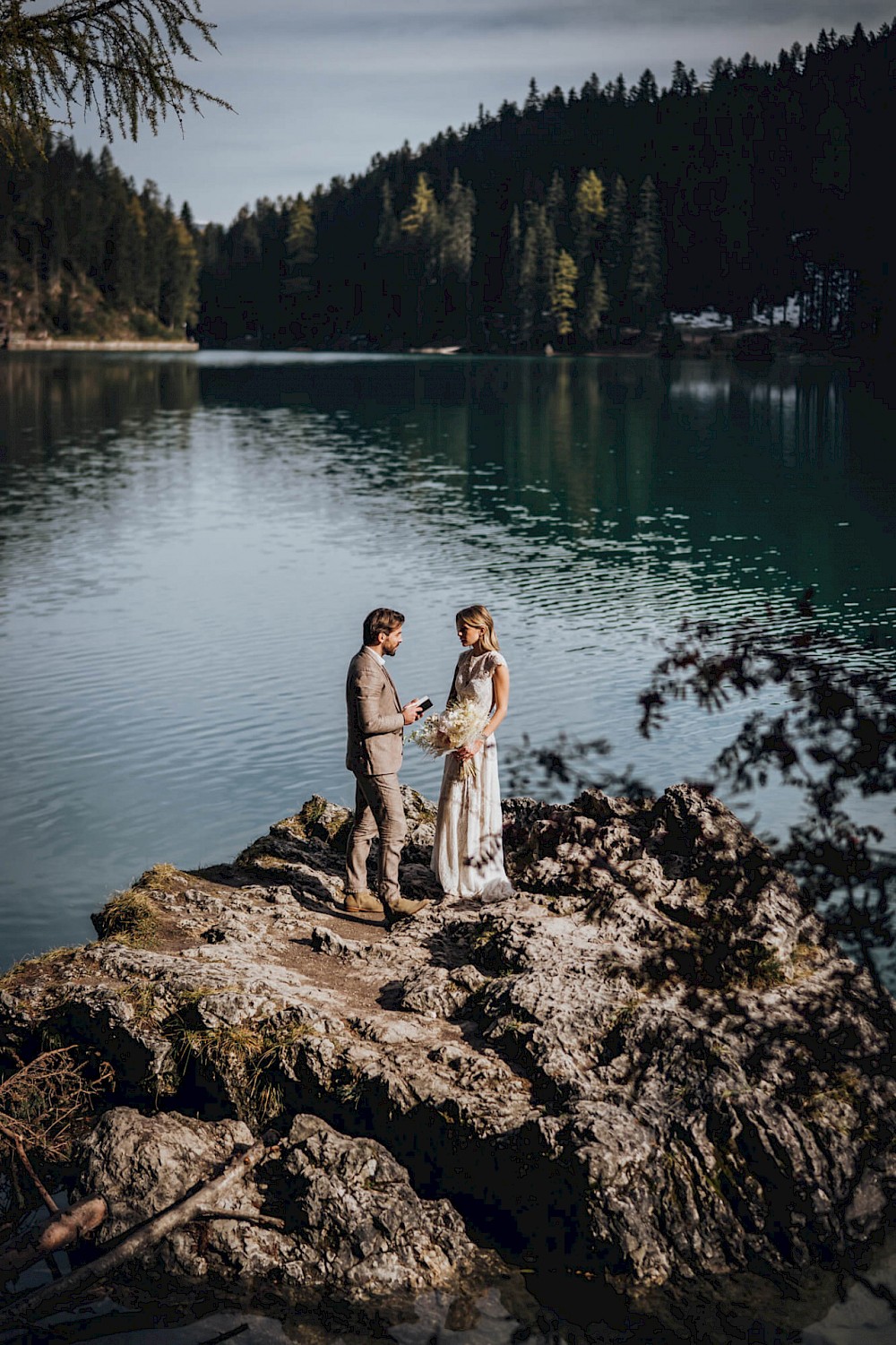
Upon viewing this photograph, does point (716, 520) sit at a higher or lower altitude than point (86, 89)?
lower

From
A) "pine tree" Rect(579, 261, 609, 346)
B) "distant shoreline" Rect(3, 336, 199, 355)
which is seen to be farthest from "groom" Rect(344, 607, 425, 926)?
"distant shoreline" Rect(3, 336, 199, 355)

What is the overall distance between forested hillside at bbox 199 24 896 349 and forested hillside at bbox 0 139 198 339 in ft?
69.4

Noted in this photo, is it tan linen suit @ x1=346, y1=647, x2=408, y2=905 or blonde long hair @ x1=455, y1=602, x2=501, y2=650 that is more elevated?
blonde long hair @ x1=455, y1=602, x2=501, y2=650

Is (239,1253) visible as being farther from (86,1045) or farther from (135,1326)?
(86,1045)

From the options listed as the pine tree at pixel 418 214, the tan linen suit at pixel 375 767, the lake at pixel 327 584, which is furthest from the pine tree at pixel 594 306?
the tan linen suit at pixel 375 767

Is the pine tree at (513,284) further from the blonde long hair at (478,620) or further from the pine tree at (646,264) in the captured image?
the blonde long hair at (478,620)

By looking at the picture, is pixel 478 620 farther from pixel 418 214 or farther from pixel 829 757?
pixel 418 214

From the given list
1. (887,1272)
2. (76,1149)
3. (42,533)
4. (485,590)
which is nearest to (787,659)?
(887,1272)

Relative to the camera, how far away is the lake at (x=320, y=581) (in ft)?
49.1

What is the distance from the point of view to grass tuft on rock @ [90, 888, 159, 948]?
931 cm

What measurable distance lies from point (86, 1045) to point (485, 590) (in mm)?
18231

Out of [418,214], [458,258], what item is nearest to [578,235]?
[458,258]

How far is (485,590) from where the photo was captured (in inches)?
1011

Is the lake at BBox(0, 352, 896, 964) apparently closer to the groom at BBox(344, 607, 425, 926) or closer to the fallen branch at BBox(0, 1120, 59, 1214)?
the groom at BBox(344, 607, 425, 926)
